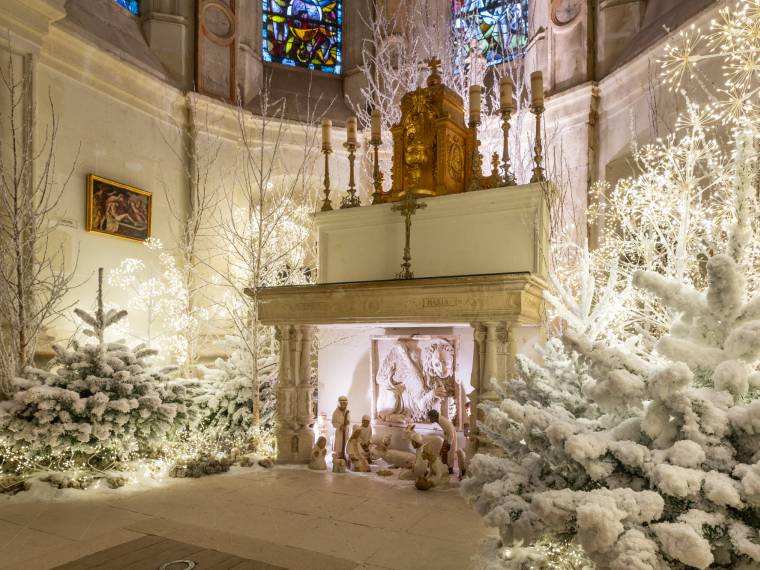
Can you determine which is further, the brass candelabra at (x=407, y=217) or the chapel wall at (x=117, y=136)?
the chapel wall at (x=117, y=136)

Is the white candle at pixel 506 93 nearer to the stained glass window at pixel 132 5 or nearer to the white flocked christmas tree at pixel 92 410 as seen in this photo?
the white flocked christmas tree at pixel 92 410

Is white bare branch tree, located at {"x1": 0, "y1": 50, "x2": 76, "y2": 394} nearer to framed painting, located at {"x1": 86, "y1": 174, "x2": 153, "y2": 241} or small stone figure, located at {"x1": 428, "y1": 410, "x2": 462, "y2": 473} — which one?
framed painting, located at {"x1": 86, "y1": 174, "x2": 153, "y2": 241}

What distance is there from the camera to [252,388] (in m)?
7.82

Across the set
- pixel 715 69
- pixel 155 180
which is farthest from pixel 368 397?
pixel 715 69

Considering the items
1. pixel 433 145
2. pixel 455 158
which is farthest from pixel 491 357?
pixel 433 145

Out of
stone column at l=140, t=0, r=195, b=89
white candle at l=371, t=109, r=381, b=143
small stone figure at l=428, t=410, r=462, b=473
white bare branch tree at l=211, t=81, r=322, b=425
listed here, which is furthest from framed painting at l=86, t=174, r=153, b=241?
small stone figure at l=428, t=410, r=462, b=473

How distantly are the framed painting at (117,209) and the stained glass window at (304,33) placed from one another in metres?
5.46

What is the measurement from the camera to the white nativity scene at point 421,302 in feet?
19.2

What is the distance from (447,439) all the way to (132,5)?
1079 cm

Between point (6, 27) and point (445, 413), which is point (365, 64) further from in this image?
point (445, 413)

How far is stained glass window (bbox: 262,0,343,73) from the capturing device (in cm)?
1357

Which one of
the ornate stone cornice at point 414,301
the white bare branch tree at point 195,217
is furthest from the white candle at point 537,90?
the white bare branch tree at point 195,217

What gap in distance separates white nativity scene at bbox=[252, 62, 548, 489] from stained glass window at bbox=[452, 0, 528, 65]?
641cm

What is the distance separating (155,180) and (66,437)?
19.6 feet
